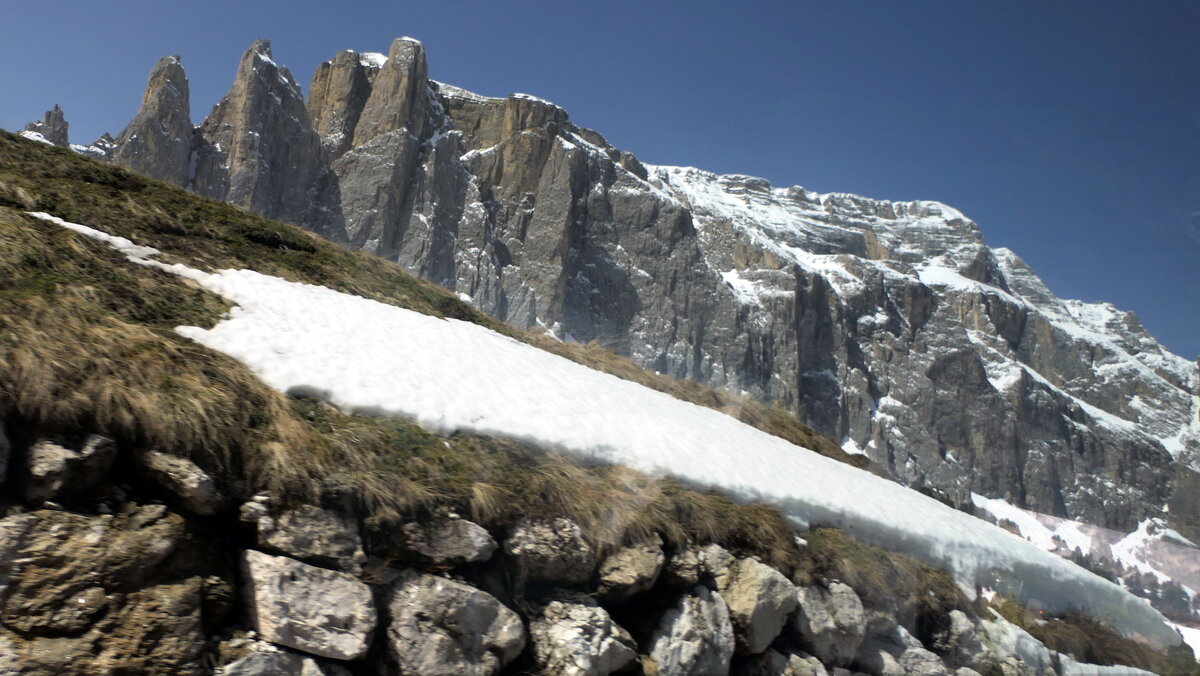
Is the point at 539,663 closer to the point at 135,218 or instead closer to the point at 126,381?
the point at 126,381

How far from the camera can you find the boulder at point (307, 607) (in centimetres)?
445

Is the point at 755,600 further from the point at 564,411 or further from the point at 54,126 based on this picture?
the point at 54,126

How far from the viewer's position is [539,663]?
5.30 m

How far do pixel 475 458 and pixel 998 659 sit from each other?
6.14 m

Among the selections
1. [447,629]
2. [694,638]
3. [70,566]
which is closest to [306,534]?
[447,629]

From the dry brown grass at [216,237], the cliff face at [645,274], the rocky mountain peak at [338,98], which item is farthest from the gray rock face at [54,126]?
the dry brown grass at [216,237]

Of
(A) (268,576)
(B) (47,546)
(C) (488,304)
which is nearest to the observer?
(B) (47,546)

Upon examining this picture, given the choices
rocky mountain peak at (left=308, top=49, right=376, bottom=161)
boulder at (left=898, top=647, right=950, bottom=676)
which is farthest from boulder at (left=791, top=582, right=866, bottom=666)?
rocky mountain peak at (left=308, top=49, right=376, bottom=161)

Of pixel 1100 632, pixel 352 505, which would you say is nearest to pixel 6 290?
pixel 352 505

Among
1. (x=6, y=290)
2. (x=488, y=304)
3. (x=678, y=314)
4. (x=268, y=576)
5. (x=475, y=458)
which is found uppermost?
(x=678, y=314)

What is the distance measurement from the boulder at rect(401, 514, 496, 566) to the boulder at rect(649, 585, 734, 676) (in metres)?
1.59

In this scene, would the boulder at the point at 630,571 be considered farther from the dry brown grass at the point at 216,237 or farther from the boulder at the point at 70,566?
the dry brown grass at the point at 216,237

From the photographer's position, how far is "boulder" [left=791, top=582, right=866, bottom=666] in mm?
6832

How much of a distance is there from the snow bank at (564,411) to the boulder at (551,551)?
1.19m
